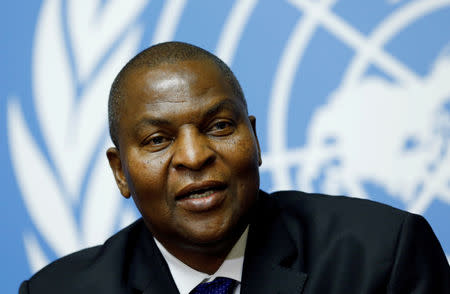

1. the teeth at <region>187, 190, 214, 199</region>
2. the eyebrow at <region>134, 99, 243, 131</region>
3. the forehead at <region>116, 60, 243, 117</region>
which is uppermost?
the forehead at <region>116, 60, 243, 117</region>

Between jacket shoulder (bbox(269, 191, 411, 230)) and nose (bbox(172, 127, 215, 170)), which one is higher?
nose (bbox(172, 127, 215, 170))

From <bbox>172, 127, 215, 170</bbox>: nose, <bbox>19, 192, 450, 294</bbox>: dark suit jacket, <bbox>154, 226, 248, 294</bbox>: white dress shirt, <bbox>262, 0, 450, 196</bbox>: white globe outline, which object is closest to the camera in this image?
<bbox>172, 127, 215, 170</bbox>: nose

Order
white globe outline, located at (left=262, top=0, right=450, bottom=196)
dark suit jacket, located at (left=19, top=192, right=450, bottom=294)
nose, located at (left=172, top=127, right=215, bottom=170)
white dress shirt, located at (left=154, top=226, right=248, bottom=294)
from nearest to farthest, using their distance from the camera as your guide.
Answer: nose, located at (left=172, top=127, right=215, bottom=170) → dark suit jacket, located at (left=19, top=192, right=450, bottom=294) → white dress shirt, located at (left=154, top=226, right=248, bottom=294) → white globe outline, located at (left=262, top=0, right=450, bottom=196)

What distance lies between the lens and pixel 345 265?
1609 millimetres

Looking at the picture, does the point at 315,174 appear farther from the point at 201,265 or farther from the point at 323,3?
the point at 201,265

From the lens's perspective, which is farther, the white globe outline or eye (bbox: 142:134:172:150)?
the white globe outline

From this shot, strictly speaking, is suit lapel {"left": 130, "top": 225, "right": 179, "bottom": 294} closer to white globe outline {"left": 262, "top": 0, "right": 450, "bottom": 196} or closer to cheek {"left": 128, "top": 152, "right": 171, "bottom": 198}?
cheek {"left": 128, "top": 152, "right": 171, "bottom": 198}

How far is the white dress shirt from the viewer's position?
66.7 inches

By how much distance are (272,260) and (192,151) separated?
438mm

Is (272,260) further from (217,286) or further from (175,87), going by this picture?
(175,87)

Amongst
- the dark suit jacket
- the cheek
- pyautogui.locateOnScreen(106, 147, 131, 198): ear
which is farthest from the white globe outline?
the cheek

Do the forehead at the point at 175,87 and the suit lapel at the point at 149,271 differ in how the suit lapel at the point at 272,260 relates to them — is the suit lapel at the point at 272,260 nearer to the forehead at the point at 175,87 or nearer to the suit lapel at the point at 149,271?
the suit lapel at the point at 149,271

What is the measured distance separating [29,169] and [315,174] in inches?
50.5

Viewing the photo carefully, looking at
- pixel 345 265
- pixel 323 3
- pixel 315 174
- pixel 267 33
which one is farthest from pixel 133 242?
pixel 323 3
